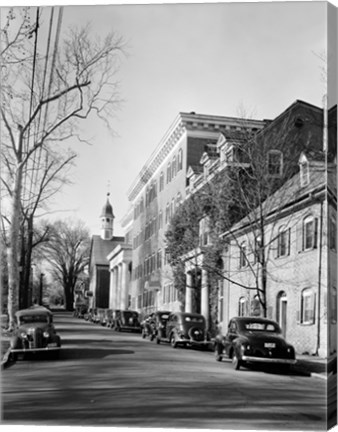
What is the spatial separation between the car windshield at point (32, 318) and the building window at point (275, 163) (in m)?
4.07

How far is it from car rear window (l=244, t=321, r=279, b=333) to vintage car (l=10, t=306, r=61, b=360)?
2938 millimetres

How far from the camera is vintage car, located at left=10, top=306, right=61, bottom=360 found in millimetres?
10469

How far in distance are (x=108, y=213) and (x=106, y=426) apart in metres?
3.26

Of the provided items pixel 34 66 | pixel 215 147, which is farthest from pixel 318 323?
pixel 34 66

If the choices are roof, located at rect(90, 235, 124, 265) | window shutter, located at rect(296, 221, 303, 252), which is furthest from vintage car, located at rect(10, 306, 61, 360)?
window shutter, located at rect(296, 221, 303, 252)

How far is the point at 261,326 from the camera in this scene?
11.0m

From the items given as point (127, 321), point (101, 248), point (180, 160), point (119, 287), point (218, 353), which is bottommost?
point (218, 353)

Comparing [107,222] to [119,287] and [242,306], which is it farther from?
[242,306]

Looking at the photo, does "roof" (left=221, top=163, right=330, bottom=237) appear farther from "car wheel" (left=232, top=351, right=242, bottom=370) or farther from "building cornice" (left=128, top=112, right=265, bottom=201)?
"car wheel" (left=232, top=351, right=242, bottom=370)

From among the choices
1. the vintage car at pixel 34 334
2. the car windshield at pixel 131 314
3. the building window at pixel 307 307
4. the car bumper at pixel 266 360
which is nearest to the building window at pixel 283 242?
the building window at pixel 307 307

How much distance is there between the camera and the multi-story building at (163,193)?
35.4 ft

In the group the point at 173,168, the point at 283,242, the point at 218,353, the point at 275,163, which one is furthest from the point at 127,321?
the point at 275,163

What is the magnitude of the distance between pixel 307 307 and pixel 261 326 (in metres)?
1.12

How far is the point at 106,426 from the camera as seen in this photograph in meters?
9.45
